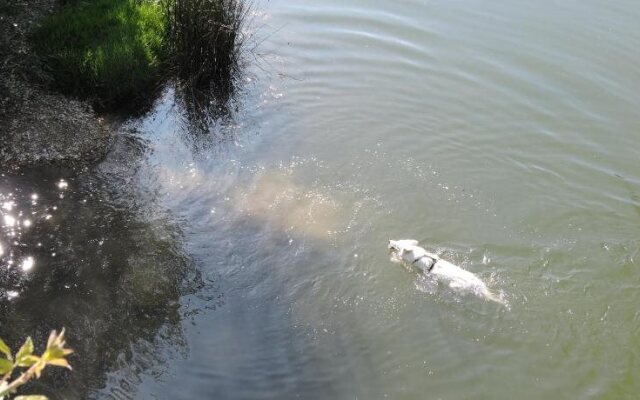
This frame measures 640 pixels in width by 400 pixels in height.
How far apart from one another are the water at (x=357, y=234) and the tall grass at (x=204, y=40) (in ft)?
1.23

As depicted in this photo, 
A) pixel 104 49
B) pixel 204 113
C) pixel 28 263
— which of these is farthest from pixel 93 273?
pixel 104 49

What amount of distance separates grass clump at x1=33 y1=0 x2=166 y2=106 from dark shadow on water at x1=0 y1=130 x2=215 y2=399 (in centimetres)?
148

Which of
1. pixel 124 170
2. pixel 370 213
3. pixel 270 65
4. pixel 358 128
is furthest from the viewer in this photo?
pixel 270 65

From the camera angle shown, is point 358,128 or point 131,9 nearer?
point 358,128

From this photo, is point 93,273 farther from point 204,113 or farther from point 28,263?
point 204,113

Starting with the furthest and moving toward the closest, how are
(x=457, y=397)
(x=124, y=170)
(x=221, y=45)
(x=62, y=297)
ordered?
(x=221, y=45) < (x=124, y=170) < (x=62, y=297) < (x=457, y=397)

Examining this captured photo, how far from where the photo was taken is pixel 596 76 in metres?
8.40

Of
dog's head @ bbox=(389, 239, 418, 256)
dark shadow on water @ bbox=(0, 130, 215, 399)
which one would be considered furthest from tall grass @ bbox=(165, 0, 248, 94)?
dog's head @ bbox=(389, 239, 418, 256)

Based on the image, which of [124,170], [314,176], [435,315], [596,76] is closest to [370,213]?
[314,176]

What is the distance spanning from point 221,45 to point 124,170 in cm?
247

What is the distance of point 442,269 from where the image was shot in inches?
207

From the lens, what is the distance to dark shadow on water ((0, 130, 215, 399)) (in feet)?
15.4

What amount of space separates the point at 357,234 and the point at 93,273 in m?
2.52

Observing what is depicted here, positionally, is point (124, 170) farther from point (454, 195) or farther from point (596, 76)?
point (596, 76)
